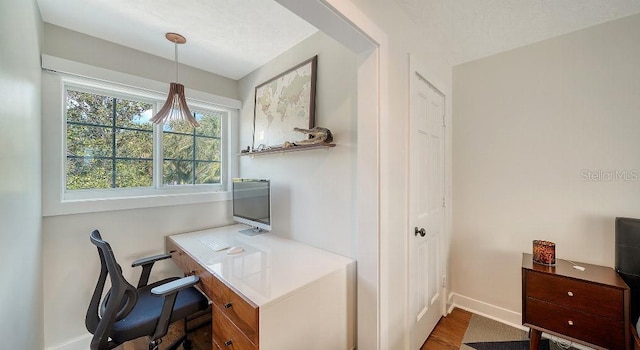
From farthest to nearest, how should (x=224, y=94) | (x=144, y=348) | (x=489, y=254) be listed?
1. (x=224, y=94)
2. (x=489, y=254)
3. (x=144, y=348)

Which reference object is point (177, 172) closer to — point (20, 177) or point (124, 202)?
point (124, 202)

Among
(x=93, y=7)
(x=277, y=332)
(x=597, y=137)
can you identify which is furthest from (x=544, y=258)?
(x=93, y=7)

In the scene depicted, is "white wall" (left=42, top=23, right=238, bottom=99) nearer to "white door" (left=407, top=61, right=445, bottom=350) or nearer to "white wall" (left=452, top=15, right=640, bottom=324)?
"white door" (left=407, top=61, right=445, bottom=350)

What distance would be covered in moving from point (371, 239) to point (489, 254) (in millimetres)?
1459

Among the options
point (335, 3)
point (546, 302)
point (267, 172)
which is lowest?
point (546, 302)

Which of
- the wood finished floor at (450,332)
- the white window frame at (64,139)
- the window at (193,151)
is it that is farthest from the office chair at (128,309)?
the wood finished floor at (450,332)

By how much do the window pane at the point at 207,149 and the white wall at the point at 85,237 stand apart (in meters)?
0.61

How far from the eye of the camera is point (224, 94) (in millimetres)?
2619

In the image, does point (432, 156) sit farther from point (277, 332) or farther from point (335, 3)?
point (277, 332)

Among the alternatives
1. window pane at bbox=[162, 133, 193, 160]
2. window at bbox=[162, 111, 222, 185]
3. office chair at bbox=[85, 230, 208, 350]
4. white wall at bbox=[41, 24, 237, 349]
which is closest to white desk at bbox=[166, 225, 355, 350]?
office chair at bbox=[85, 230, 208, 350]

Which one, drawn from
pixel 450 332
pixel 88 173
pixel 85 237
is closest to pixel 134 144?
pixel 88 173

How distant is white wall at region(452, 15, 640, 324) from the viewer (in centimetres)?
157

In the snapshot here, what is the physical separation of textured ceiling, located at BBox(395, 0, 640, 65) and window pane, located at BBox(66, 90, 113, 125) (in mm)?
2424

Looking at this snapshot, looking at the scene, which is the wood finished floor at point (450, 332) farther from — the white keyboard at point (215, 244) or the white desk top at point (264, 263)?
the white keyboard at point (215, 244)
